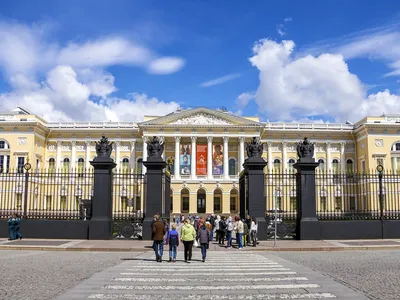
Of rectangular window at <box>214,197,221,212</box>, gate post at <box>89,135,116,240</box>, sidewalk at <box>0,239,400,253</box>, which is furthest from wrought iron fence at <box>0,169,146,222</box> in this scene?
rectangular window at <box>214,197,221,212</box>

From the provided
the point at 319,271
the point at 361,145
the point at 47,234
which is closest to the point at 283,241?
the point at 319,271

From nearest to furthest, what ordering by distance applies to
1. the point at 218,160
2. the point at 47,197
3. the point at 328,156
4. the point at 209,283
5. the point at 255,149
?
1. the point at 209,283
2. the point at 255,149
3. the point at 47,197
4. the point at 218,160
5. the point at 328,156

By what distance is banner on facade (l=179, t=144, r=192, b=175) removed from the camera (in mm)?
70325

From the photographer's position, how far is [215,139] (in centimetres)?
7194

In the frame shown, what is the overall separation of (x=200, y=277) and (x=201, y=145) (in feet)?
201

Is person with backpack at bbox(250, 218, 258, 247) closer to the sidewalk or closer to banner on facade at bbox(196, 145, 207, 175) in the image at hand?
the sidewalk

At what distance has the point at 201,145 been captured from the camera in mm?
71812

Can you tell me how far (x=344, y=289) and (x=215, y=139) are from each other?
63117 mm

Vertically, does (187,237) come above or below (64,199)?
below

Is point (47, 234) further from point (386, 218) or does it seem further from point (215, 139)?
point (215, 139)

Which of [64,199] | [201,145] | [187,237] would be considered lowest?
[187,237]

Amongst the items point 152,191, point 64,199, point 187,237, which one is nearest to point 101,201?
point 152,191

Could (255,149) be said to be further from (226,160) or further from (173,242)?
(226,160)

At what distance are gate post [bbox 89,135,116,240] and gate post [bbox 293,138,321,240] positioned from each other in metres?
8.57
